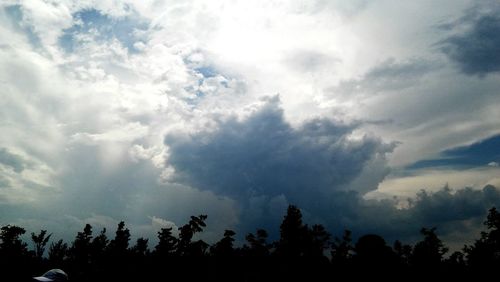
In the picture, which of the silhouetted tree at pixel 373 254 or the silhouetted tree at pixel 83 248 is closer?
the silhouetted tree at pixel 373 254

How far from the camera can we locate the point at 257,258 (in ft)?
244

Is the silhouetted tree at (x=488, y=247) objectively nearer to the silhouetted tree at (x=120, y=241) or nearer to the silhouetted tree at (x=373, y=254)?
the silhouetted tree at (x=373, y=254)

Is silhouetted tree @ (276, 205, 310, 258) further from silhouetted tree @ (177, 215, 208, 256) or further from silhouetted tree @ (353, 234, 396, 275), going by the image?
silhouetted tree @ (353, 234, 396, 275)

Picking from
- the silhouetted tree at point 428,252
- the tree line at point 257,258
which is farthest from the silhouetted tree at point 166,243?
the silhouetted tree at point 428,252

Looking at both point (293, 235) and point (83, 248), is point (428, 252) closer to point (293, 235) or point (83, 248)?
point (293, 235)

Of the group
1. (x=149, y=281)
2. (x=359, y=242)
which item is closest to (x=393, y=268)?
(x=359, y=242)

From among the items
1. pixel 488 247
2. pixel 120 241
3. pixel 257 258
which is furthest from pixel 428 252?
pixel 120 241

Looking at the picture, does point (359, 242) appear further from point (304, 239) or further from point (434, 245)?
point (434, 245)

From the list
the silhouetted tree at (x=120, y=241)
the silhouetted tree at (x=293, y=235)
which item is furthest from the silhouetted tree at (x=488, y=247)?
the silhouetted tree at (x=120, y=241)

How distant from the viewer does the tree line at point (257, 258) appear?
131 ft

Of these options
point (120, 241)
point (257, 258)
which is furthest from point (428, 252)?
point (120, 241)

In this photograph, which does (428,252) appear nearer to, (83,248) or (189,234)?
(189,234)

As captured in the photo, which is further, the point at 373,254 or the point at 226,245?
the point at 226,245

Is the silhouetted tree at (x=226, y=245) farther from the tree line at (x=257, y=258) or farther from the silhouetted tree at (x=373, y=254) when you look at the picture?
the silhouetted tree at (x=373, y=254)
